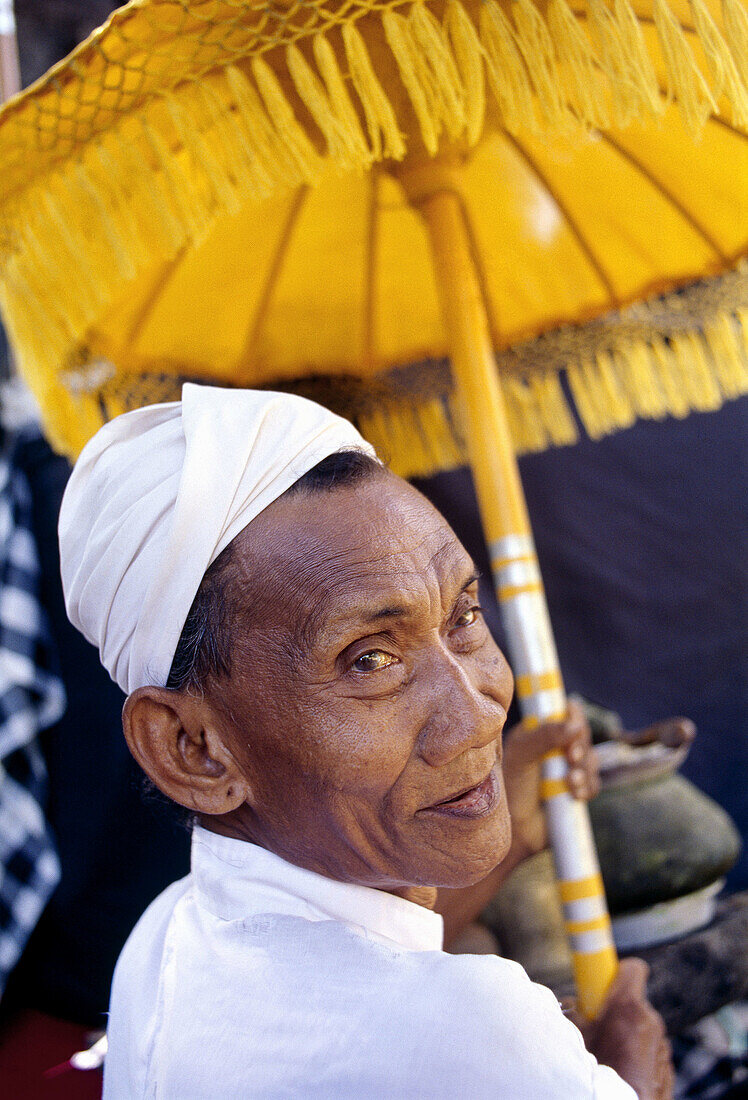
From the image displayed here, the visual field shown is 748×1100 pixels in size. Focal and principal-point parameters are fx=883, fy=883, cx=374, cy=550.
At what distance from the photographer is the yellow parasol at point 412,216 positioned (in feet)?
4.24

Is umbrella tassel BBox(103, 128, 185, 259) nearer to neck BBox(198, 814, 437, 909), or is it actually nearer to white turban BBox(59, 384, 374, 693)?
white turban BBox(59, 384, 374, 693)

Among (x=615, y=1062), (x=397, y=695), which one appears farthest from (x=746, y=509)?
(x=397, y=695)

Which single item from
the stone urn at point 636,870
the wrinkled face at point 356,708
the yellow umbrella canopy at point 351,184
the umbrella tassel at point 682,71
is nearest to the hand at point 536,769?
the stone urn at point 636,870

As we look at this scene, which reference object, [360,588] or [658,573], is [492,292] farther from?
[360,588]

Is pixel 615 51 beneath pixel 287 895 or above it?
above

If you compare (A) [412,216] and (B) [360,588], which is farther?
(A) [412,216]

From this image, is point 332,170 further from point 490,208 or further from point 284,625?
point 284,625

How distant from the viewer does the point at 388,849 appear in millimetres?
1059

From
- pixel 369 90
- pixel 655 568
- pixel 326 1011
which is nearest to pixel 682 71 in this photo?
pixel 369 90

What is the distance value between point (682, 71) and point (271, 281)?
1097 millimetres

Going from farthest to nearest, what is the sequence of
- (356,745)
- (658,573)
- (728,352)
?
(658,573) < (728,352) < (356,745)

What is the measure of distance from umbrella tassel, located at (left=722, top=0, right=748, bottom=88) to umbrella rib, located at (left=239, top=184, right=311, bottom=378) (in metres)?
0.98

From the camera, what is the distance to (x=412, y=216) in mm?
2139

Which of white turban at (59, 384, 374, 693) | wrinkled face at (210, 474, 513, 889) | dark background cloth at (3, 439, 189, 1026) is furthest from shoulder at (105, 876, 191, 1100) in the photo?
dark background cloth at (3, 439, 189, 1026)
